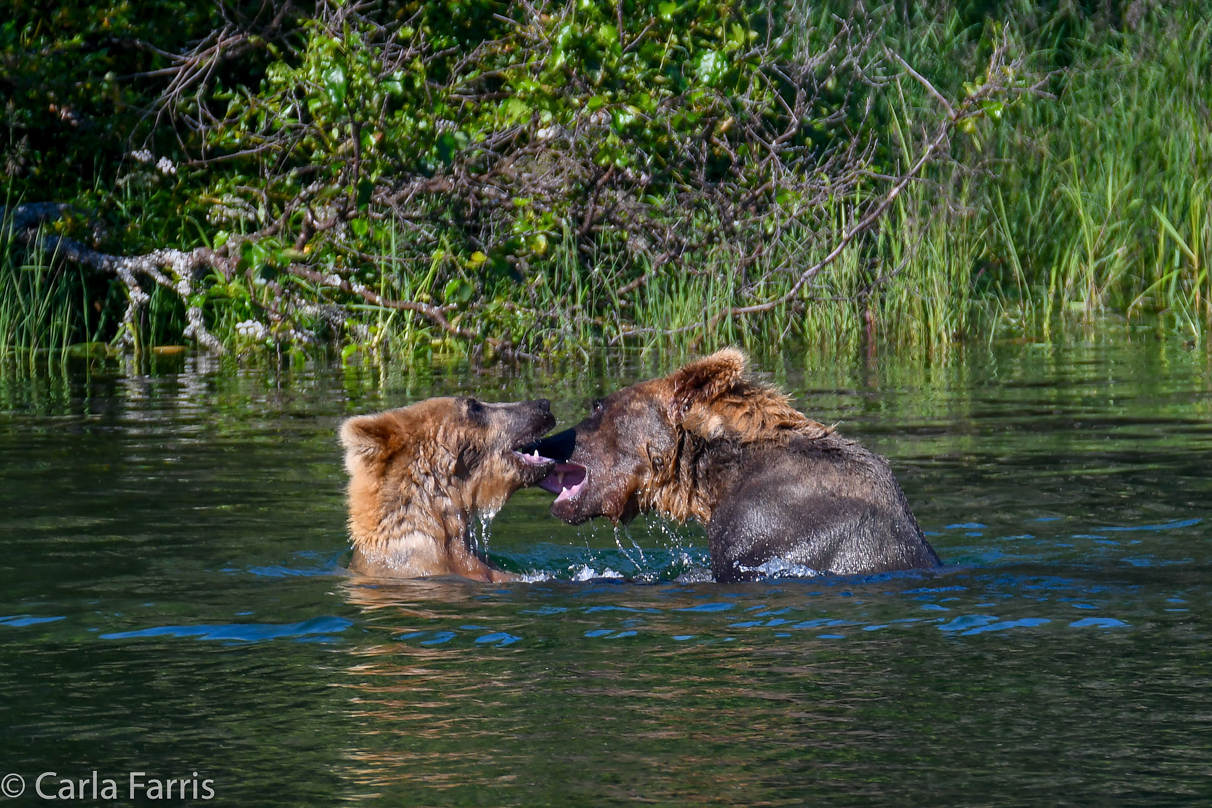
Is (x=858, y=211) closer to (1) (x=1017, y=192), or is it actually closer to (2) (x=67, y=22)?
(1) (x=1017, y=192)

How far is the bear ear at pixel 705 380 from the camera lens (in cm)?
659

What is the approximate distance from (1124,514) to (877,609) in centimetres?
266

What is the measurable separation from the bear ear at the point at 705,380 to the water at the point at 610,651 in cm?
74

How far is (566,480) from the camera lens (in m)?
7.16

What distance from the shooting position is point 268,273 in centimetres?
1312

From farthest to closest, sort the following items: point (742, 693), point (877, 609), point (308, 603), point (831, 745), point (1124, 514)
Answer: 1. point (1124, 514)
2. point (308, 603)
3. point (877, 609)
4. point (742, 693)
5. point (831, 745)

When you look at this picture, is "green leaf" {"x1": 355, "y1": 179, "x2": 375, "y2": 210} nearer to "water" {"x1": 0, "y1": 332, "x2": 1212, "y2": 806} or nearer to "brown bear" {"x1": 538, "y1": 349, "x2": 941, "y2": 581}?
"water" {"x1": 0, "y1": 332, "x2": 1212, "y2": 806}

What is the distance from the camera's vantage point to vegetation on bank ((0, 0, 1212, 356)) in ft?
46.0

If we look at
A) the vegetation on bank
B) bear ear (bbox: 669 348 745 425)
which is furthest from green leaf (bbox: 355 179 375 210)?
bear ear (bbox: 669 348 745 425)

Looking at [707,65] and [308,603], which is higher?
[707,65]

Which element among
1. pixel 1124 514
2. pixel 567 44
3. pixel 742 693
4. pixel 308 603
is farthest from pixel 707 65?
pixel 742 693

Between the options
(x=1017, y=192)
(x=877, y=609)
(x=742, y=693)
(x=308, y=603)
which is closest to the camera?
(x=742, y=693)

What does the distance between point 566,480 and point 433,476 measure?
2.03ft

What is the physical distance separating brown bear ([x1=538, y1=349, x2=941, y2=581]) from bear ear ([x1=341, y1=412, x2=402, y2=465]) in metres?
0.72
